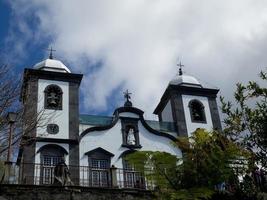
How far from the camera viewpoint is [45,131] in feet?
90.9

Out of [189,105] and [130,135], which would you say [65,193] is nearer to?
[130,135]

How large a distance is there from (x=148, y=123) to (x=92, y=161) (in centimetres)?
533

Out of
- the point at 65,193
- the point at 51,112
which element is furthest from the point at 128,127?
the point at 65,193

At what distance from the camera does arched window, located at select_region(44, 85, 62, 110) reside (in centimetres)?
2941

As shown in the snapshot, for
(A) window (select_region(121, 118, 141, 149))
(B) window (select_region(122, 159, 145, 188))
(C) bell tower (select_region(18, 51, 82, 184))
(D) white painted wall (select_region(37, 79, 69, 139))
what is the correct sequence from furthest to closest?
(A) window (select_region(121, 118, 141, 149)) < (D) white painted wall (select_region(37, 79, 69, 139)) < (C) bell tower (select_region(18, 51, 82, 184)) < (B) window (select_region(122, 159, 145, 188))

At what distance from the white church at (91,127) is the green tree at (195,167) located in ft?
24.8

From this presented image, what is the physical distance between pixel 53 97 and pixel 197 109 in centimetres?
1005

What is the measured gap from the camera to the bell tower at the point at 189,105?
1244 inches

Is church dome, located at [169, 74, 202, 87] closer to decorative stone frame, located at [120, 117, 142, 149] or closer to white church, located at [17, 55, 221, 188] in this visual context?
white church, located at [17, 55, 221, 188]

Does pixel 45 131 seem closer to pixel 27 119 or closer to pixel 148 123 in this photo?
pixel 27 119

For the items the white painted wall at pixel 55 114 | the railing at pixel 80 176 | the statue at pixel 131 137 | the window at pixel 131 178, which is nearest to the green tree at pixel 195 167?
the window at pixel 131 178

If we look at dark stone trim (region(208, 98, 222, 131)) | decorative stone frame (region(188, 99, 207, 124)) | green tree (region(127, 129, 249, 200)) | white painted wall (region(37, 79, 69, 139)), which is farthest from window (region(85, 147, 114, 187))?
green tree (region(127, 129, 249, 200))

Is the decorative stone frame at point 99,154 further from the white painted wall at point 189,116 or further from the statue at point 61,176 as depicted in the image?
the statue at point 61,176

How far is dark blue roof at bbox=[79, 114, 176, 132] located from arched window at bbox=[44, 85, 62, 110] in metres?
1.76
